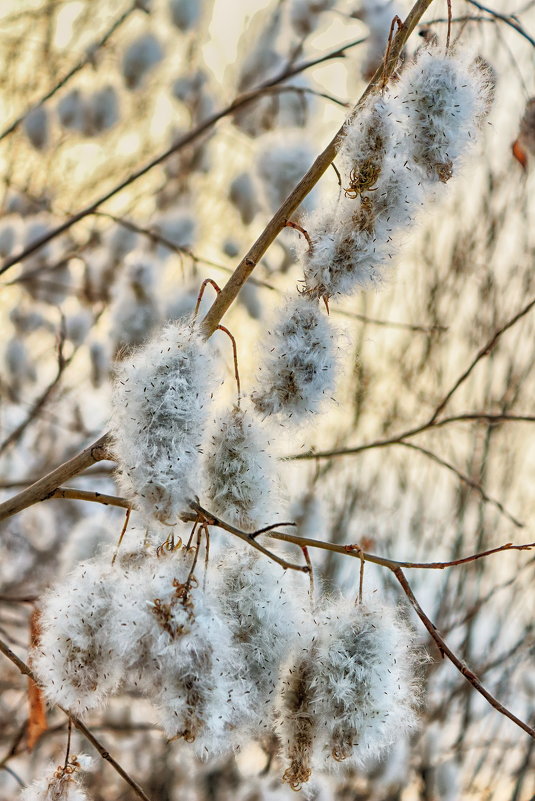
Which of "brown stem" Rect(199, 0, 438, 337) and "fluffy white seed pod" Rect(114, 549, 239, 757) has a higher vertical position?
"brown stem" Rect(199, 0, 438, 337)

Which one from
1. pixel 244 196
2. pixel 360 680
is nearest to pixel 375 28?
pixel 244 196

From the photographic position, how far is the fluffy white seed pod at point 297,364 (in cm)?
64

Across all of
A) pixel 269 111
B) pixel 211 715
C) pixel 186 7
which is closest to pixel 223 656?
pixel 211 715

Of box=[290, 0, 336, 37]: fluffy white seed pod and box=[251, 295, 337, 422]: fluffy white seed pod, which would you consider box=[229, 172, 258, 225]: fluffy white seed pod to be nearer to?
box=[290, 0, 336, 37]: fluffy white seed pod

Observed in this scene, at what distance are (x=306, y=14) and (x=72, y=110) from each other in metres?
0.49

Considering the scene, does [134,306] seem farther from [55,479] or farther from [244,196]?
[55,479]

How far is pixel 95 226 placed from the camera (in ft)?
6.32

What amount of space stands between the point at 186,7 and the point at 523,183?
1479 mm

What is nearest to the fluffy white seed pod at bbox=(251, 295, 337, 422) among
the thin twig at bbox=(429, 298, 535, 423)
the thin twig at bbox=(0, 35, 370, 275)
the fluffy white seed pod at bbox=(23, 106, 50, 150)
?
the thin twig at bbox=(429, 298, 535, 423)

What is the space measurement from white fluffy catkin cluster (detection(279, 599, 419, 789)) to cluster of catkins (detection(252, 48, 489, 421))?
167 millimetres

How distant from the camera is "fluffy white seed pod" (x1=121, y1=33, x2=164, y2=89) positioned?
1572mm

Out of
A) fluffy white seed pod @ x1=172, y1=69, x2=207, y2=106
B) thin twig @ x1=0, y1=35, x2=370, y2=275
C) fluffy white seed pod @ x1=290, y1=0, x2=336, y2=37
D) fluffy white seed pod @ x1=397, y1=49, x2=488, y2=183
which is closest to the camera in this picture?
fluffy white seed pod @ x1=397, y1=49, x2=488, y2=183

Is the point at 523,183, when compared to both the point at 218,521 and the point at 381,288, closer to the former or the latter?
the point at 381,288

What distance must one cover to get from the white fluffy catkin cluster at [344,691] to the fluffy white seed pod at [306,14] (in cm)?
121
